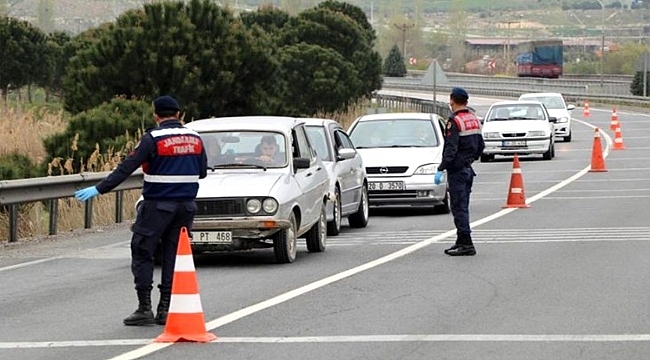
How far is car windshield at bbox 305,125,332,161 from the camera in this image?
798 inches

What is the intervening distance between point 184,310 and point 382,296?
2.84 m

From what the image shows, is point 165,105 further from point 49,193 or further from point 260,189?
point 49,193

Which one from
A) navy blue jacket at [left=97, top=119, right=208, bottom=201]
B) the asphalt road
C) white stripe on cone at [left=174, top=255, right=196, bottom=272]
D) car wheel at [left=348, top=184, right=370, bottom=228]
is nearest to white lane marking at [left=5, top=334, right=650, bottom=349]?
the asphalt road

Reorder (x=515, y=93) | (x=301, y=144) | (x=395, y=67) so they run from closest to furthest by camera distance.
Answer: (x=301, y=144) < (x=515, y=93) < (x=395, y=67)

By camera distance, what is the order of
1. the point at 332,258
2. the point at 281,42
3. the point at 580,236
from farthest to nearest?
the point at 281,42
the point at 580,236
the point at 332,258

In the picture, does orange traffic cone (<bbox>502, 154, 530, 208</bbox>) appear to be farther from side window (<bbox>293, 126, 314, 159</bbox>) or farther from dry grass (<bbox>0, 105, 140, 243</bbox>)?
side window (<bbox>293, 126, 314, 159</bbox>)

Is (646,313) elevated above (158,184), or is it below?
below

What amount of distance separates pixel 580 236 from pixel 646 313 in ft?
23.1

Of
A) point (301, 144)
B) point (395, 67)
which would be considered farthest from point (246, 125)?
point (395, 67)

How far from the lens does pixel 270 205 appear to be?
15.7 metres

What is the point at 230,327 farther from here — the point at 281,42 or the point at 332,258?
the point at 281,42

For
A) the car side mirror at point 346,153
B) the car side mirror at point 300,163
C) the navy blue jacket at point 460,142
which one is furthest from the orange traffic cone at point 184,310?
the car side mirror at point 346,153

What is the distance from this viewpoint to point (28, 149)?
27875 mm

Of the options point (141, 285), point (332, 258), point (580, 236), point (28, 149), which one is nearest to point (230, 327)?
point (141, 285)
